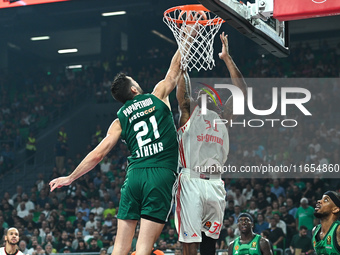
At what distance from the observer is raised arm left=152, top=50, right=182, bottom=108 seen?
5.32 metres

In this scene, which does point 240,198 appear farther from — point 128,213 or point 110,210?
point 128,213

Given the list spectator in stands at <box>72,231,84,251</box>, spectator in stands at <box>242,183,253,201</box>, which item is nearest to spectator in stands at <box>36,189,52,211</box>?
spectator in stands at <box>72,231,84,251</box>

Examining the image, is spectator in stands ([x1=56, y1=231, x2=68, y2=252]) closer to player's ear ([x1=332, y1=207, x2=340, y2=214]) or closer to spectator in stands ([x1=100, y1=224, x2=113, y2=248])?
spectator in stands ([x1=100, y1=224, x2=113, y2=248])

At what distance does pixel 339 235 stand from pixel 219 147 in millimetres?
1615

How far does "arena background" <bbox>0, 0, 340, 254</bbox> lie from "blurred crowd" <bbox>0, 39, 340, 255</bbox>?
4 cm

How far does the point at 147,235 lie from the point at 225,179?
31.7 feet

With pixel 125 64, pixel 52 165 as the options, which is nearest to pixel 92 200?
pixel 52 165

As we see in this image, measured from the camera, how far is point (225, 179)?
14375 mm

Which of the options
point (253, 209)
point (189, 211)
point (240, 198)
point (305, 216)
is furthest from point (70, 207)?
point (189, 211)

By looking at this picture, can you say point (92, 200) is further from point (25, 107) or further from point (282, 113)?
point (25, 107)

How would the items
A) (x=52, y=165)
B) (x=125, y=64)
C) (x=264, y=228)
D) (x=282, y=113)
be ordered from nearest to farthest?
(x=264, y=228)
(x=282, y=113)
(x=52, y=165)
(x=125, y=64)

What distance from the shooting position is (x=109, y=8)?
2258 cm

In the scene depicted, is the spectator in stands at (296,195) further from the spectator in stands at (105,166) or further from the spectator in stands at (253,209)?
the spectator in stands at (105,166)

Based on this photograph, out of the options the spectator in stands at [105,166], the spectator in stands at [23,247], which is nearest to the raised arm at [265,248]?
the spectator in stands at [23,247]
